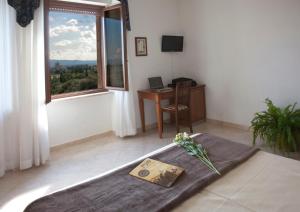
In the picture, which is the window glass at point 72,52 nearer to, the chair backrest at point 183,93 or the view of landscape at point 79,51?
the view of landscape at point 79,51

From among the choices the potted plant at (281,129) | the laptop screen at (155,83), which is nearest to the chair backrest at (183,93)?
the laptop screen at (155,83)

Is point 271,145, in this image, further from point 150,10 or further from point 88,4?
point 88,4

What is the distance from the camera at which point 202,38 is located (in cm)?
448

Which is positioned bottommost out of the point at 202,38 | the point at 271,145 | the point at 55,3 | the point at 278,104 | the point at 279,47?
the point at 271,145

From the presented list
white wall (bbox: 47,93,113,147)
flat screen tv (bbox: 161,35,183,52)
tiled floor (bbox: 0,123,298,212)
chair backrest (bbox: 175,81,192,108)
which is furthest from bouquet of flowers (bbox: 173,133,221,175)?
flat screen tv (bbox: 161,35,183,52)

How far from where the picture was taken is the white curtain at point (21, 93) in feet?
8.88

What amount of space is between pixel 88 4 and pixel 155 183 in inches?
122

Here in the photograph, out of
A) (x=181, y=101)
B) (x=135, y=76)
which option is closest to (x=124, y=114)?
(x=135, y=76)

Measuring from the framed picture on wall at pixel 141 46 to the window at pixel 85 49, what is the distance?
426 mm

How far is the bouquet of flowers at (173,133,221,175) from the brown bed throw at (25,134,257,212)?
0.04 metres

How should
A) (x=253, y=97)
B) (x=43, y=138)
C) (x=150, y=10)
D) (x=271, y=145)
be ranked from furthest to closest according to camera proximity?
(x=150, y=10) → (x=253, y=97) → (x=271, y=145) → (x=43, y=138)

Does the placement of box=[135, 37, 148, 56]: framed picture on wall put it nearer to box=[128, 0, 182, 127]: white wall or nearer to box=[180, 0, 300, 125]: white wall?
box=[128, 0, 182, 127]: white wall

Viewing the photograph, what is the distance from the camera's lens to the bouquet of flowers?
5.38ft

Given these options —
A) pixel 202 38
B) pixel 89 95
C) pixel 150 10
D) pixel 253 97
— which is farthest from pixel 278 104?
pixel 89 95
